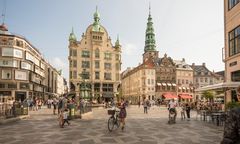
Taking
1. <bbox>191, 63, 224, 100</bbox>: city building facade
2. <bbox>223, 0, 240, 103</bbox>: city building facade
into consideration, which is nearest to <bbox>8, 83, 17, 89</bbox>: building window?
<bbox>223, 0, 240, 103</bbox>: city building facade

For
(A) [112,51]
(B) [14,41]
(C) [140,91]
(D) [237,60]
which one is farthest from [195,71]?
(D) [237,60]

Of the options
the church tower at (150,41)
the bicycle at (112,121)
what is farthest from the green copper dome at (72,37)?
the bicycle at (112,121)

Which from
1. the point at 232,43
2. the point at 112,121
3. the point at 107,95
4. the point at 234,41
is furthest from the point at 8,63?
the point at 112,121

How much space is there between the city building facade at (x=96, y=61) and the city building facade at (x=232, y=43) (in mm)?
47269

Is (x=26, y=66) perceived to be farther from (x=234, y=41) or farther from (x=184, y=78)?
(x=234, y=41)

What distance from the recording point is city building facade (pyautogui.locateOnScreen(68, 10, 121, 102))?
68.4 m

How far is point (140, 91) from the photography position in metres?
83.6

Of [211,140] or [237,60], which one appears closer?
[211,140]

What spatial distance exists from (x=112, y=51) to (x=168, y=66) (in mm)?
22739

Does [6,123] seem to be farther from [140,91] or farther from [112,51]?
[140,91]

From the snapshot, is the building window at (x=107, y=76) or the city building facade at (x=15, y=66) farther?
the building window at (x=107, y=76)

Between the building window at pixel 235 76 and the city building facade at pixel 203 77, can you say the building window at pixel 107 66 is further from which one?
the building window at pixel 235 76

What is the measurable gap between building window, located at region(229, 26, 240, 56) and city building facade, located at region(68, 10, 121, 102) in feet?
158

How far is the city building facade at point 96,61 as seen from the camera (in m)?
68.4
